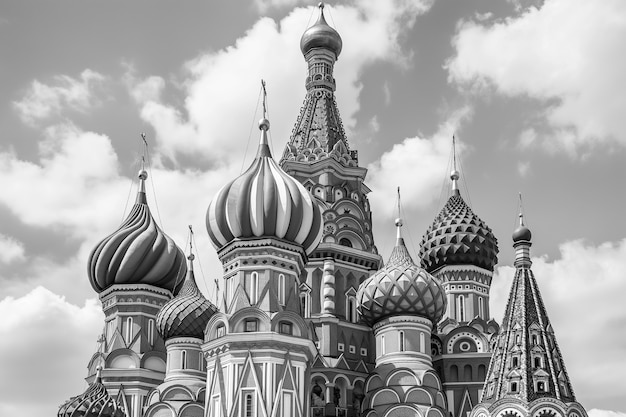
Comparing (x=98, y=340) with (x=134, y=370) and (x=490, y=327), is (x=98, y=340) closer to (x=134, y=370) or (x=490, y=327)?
(x=134, y=370)

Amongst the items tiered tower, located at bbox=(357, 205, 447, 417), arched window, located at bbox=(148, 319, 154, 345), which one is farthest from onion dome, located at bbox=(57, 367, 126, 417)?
arched window, located at bbox=(148, 319, 154, 345)

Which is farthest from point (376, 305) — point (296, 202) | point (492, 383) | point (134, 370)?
point (134, 370)

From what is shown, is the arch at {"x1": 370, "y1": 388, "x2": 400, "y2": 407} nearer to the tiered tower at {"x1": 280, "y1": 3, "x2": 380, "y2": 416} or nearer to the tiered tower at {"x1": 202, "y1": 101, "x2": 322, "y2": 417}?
the tiered tower at {"x1": 280, "y1": 3, "x2": 380, "y2": 416}

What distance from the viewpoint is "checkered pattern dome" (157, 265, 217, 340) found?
32688mm

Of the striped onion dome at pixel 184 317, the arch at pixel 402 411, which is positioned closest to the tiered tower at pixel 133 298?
the striped onion dome at pixel 184 317

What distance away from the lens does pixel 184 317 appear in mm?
32656

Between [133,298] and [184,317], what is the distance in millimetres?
3479

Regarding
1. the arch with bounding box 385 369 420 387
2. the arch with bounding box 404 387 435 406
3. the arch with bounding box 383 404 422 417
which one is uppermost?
the arch with bounding box 385 369 420 387

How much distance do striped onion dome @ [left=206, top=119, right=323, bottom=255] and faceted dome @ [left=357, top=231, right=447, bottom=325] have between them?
2.54m

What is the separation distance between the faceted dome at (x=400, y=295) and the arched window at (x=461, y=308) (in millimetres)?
3421

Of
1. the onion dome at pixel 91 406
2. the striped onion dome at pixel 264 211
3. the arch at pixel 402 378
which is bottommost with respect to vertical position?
the onion dome at pixel 91 406

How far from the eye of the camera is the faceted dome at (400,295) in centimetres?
3144

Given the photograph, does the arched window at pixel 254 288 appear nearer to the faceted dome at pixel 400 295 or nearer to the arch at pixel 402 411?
the faceted dome at pixel 400 295

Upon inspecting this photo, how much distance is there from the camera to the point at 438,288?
32.0m
